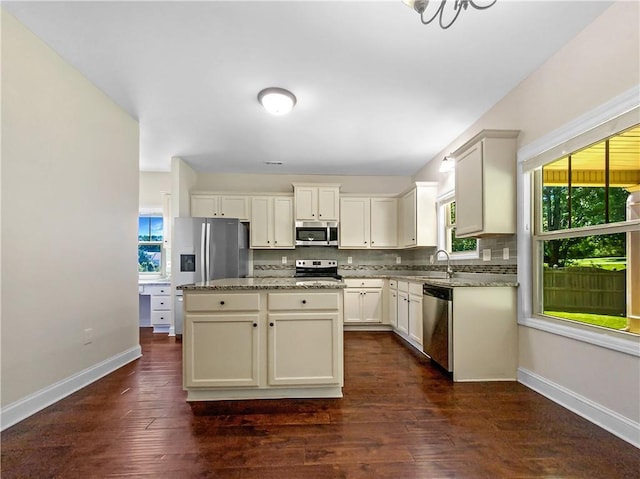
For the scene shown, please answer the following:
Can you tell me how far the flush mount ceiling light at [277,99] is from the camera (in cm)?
294

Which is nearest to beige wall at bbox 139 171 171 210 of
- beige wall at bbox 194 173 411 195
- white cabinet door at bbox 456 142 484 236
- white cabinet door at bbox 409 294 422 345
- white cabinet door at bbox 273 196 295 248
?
beige wall at bbox 194 173 411 195

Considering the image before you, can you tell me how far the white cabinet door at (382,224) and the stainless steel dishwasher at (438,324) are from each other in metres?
2.05

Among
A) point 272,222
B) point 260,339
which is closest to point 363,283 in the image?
point 272,222

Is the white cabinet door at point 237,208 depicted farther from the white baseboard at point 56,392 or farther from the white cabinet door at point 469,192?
the white cabinet door at point 469,192

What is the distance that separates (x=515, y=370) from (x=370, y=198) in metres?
3.43

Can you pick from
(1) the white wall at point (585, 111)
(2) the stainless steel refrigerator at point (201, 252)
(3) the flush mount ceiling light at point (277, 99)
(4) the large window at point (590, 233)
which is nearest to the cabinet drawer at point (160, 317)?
(2) the stainless steel refrigerator at point (201, 252)

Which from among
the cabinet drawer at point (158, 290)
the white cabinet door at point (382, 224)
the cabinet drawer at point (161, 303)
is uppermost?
the white cabinet door at point (382, 224)

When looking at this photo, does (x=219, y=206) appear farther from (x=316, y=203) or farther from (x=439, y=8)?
(x=439, y=8)

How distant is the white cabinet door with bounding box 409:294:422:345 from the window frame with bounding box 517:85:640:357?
1122 mm

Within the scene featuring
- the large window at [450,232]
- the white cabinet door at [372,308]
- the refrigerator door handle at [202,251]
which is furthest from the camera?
the white cabinet door at [372,308]

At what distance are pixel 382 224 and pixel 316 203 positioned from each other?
1.23 metres

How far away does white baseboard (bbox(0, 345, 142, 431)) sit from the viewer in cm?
206

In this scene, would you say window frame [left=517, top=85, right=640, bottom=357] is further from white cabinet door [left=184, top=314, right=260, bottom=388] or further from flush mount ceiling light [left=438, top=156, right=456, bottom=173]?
white cabinet door [left=184, top=314, right=260, bottom=388]

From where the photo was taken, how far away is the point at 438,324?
10.3 feet
